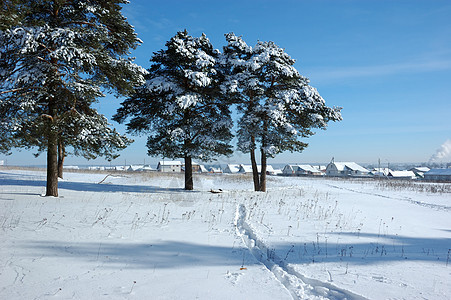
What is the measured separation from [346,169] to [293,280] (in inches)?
3939

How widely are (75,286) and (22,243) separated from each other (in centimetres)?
243

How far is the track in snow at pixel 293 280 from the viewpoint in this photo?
3705 mm

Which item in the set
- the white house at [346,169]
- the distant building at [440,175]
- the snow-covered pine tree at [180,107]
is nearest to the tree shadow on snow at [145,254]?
the snow-covered pine tree at [180,107]

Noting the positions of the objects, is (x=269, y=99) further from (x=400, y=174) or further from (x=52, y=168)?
(x=400, y=174)

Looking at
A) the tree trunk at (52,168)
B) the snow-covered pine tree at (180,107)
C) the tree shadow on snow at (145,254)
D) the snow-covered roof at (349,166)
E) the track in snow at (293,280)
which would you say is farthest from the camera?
the snow-covered roof at (349,166)

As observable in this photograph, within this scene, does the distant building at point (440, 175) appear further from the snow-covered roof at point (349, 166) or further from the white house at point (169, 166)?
the white house at point (169, 166)

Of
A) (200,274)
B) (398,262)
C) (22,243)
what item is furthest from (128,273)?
(398,262)

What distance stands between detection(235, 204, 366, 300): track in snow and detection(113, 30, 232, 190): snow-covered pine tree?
10.1m

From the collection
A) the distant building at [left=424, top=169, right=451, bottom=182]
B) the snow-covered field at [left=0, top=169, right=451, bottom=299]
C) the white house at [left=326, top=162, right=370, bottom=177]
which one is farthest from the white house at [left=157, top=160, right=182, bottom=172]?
the snow-covered field at [left=0, top=169, right=451, bottom=299]

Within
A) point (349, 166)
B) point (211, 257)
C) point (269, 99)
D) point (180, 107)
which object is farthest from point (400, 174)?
point (211, 257)

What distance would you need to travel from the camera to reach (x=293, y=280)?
13.8ft

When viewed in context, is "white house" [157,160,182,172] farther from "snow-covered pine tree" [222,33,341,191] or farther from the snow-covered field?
the snow-covered field

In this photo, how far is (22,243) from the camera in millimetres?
5297

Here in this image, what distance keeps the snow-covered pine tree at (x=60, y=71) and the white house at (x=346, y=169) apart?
3664 inches
